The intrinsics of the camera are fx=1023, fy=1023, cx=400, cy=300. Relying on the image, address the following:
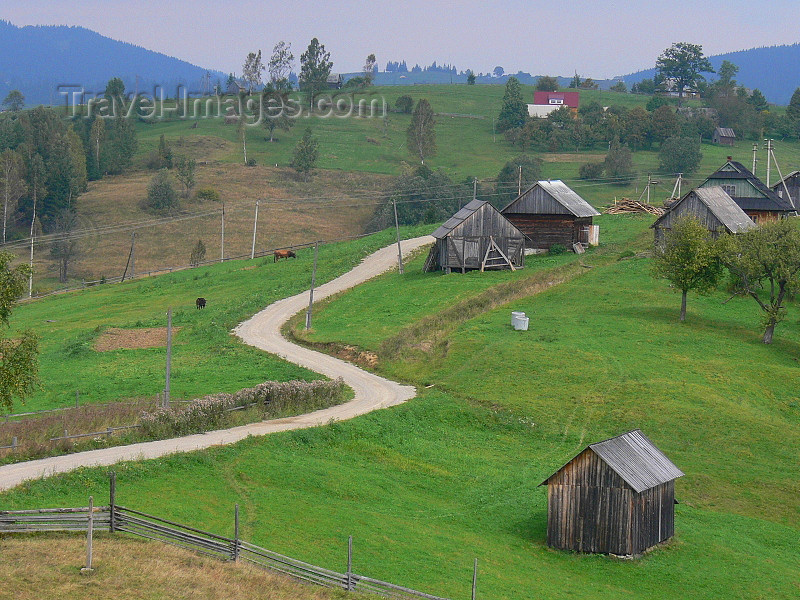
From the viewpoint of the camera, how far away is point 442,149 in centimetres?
15600

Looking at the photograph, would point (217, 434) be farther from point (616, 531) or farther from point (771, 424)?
point (771, 424)

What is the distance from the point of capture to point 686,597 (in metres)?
29.0

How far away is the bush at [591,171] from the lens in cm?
13012

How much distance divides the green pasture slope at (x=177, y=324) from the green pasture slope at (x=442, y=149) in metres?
43.1

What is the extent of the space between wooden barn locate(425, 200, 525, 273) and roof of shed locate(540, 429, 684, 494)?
37740 mm

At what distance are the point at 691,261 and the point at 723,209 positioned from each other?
1562 centimetres

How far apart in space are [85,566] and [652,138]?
139216mm

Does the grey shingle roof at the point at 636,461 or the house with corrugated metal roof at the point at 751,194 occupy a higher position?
the house with corrugated metal roof at the point at 751,194

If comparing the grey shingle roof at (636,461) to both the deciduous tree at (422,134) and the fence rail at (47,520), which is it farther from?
the deciduous tree at (422,134)

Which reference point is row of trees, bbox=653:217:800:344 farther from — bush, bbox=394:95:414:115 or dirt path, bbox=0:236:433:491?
bush, bbox=394:95:414:115

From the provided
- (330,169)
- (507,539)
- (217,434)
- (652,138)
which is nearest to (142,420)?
(217,434)

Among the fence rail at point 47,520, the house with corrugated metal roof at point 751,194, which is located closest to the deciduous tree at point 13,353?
the fence rail at point 47,520

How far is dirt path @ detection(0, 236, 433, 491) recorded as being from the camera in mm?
32469

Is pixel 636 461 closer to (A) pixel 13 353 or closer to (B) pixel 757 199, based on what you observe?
(A) pixel 13 353
